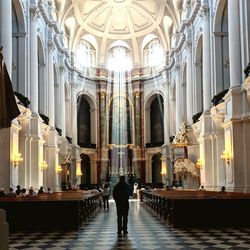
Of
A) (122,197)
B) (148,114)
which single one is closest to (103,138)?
(148,114)

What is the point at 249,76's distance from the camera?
16328 millimetres

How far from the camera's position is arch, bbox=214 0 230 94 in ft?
79.8

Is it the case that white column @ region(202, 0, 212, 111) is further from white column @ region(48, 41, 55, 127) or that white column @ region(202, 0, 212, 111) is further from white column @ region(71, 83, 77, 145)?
white column @ region(71, 83, 77, 145)

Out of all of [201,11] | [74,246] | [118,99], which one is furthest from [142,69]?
[74,246]

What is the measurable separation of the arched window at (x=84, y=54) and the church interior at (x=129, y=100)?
0.35 ft

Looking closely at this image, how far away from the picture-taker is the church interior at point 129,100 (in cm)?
1875

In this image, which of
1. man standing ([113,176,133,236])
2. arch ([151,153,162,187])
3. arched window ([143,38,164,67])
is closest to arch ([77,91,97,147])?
arch ([151,153,162,187])

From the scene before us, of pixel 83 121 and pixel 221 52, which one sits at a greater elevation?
pixel 221 52

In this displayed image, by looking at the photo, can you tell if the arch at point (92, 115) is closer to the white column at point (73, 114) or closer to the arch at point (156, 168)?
the white column at point (73, 114)

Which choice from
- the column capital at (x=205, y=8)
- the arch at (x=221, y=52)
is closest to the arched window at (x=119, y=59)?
the column capital at (x=205, y=8)

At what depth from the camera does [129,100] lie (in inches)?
1828

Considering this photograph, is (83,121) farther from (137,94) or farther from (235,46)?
(235,46)

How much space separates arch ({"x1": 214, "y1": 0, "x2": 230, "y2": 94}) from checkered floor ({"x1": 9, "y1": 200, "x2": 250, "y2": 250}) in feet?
40.8

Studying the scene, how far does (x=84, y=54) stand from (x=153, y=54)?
628 cm
